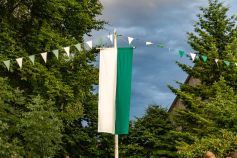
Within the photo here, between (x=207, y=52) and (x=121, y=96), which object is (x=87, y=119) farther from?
(x=121, y=96)

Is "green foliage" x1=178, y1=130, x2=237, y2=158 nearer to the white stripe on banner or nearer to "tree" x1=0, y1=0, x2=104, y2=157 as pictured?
"tree" x1=0, y1=0, x2=104, y2=157

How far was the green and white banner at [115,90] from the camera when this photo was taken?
1122 cm

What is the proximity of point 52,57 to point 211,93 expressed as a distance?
875 centimetres

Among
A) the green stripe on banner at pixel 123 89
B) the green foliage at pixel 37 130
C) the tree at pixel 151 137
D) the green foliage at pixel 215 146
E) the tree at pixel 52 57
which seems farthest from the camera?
the tree at pixel 151 137

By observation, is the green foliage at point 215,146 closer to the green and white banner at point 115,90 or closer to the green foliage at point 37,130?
the green foliage at point 37,130

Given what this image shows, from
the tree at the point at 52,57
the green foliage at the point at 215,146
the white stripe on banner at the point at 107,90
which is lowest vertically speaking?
the green foliage at the point at 215,146

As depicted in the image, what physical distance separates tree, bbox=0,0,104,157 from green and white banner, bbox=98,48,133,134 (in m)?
11.5

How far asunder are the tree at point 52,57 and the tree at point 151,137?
2350mm

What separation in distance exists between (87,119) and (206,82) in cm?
784

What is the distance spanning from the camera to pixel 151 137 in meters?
26.4

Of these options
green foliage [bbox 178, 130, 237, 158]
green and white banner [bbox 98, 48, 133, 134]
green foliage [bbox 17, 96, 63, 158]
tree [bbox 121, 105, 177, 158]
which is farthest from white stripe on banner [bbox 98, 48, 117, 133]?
tree [bbox 121, 105, 177, 158]

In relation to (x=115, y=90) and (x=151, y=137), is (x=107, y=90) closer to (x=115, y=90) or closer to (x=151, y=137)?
(x=115, y=90)

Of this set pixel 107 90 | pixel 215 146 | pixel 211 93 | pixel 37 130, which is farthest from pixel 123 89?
pixel 211 93

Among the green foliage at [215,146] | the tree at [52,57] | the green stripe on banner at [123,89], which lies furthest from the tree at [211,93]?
the green stripe on banner at [123,89]
